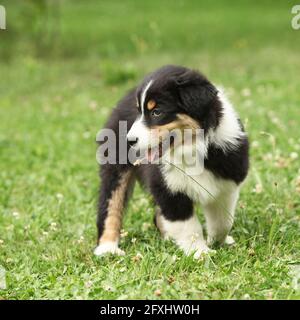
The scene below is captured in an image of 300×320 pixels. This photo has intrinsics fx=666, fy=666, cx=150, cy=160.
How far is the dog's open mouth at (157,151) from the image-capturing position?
167 inches

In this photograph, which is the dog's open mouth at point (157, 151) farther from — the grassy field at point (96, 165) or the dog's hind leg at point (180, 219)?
the grassy field at point (96, 165)

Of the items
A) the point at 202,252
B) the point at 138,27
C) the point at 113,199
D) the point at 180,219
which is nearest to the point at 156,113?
the point at 180,219

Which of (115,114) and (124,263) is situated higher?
(115,114)

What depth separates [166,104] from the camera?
4168 mm

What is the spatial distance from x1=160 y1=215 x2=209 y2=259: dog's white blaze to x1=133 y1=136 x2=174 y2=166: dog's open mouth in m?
0.43

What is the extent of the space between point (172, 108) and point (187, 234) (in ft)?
2.76

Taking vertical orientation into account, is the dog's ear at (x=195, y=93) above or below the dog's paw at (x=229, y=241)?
above

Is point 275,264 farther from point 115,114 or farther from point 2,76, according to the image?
point 2,76

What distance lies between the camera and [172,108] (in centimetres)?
417

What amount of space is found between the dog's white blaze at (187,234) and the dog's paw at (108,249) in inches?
15.9

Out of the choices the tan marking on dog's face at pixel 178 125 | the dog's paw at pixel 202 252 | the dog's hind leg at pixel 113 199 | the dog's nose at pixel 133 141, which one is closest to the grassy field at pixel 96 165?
the dog's paw at pixel 202 252

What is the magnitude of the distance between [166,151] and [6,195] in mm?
2557

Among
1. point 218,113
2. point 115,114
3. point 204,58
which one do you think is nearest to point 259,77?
point 204,58
